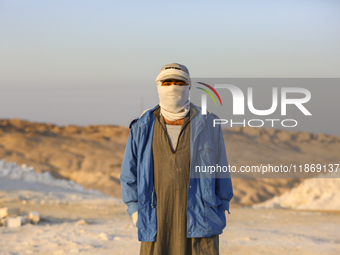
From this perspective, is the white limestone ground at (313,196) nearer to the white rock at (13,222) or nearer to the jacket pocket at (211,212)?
the white rock at (13,222)

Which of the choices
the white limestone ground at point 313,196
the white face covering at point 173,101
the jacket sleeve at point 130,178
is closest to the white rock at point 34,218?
the jacket sleeve at point 130,178

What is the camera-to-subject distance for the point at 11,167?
14.6 metres

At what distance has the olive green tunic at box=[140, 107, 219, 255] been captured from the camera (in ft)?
11.2

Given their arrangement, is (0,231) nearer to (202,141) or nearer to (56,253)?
(56,253)

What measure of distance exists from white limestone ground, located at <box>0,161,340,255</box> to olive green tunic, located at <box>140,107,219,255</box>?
3225 mm

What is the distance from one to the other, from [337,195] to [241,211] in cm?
323

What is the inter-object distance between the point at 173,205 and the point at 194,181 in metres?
0.25

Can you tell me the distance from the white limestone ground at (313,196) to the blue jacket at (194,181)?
360 inches

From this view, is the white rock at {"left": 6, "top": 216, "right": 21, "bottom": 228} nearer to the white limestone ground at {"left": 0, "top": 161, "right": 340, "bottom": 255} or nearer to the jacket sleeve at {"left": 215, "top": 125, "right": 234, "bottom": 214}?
the white limestone ground at {"left": 0, "top": 161, "right": 340, "bottom": 255}

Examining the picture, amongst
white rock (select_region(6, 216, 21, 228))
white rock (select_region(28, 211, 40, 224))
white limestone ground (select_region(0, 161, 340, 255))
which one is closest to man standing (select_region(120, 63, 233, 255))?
white limestone ground (select_region(0, 161, 340, 255))

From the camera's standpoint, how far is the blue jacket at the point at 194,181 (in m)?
3.41

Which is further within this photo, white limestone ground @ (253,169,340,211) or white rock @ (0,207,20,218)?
white limestone ground @ (253,169,340,211)

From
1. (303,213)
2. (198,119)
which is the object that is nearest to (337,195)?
(303,213)

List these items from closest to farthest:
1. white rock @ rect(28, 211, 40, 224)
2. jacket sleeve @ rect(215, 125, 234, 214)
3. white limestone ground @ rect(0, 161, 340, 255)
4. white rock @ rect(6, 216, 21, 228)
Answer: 1. jacket sleeve @ rect(215, 125, 234, 214)
2. white limestone ground @ rect(0, 161, 340, 255)
3. white rock @ rect(6, 216, 21, 228)
4. white rock @ rect(28, 211, 40, 224)
